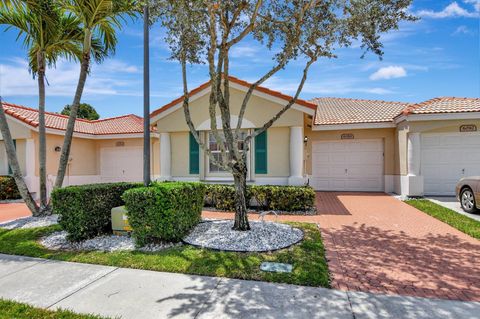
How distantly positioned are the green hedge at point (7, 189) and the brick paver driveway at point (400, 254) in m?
14.3

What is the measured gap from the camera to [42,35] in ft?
29.2

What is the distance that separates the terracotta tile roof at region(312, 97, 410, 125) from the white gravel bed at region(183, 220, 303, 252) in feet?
29.8

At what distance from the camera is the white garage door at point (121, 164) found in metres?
17.5

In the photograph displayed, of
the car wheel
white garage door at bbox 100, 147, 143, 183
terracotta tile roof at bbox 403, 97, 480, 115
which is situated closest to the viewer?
the car wheel

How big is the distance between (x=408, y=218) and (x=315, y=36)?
6.18m

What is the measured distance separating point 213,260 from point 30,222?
686 cm

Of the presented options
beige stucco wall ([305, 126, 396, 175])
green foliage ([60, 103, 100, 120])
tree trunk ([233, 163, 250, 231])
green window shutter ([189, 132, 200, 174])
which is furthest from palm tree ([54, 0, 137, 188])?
green foliage ([60, 103, 100, 120])

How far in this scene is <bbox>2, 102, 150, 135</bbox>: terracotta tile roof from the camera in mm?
14805

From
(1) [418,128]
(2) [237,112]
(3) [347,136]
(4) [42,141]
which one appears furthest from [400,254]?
(4) [42,141]

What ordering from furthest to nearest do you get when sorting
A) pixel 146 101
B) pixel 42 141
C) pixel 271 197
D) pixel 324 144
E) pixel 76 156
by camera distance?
pixel 76 156 → pixel 324 144 → pixel 271 197 → pixel 42 141 → pixel 146 101

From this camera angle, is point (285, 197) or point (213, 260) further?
point (285, 197)

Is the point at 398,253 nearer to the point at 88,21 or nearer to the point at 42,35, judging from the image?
the point at 88,21

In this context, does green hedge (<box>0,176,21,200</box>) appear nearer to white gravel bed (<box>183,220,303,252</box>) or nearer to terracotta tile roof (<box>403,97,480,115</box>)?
white gravel bed (<box>183,220,303,252</box>)

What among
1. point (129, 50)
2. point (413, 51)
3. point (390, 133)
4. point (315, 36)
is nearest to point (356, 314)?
point (315, 36)
